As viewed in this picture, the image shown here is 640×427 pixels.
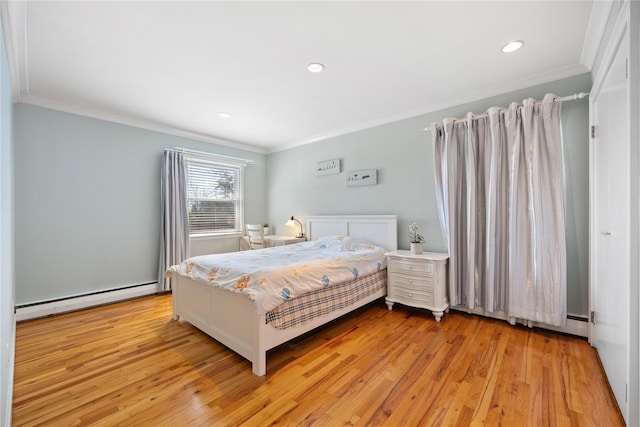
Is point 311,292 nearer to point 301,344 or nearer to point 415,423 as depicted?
point 301,344

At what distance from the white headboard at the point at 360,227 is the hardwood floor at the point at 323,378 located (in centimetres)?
115

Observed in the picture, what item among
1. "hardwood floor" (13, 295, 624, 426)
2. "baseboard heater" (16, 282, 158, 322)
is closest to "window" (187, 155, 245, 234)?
"baseboard heater" (16, 282, 158, 322)

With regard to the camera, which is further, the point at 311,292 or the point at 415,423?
A: the point at 311,292

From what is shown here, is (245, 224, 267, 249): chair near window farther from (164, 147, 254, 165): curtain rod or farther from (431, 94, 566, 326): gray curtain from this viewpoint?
(431, 94, 566, 326): gray curtain

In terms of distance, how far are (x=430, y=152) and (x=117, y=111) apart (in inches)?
152

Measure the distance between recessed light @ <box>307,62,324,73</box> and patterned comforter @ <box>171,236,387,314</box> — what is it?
1.74 metres

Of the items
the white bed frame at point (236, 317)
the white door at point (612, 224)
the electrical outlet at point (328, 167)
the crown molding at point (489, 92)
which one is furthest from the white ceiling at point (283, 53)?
the white bed frame at point (236, 317)

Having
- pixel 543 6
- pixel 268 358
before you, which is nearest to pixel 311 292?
pixel 268 358

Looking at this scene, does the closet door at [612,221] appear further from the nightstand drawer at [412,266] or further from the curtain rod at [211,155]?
the curtain rod at [211,155]

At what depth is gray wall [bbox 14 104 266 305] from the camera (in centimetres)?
293

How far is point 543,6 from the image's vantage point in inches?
67.8

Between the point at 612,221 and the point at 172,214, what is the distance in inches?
177

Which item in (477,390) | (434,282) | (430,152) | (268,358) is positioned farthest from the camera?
(430,152)

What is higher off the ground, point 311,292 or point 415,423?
point 311,292
